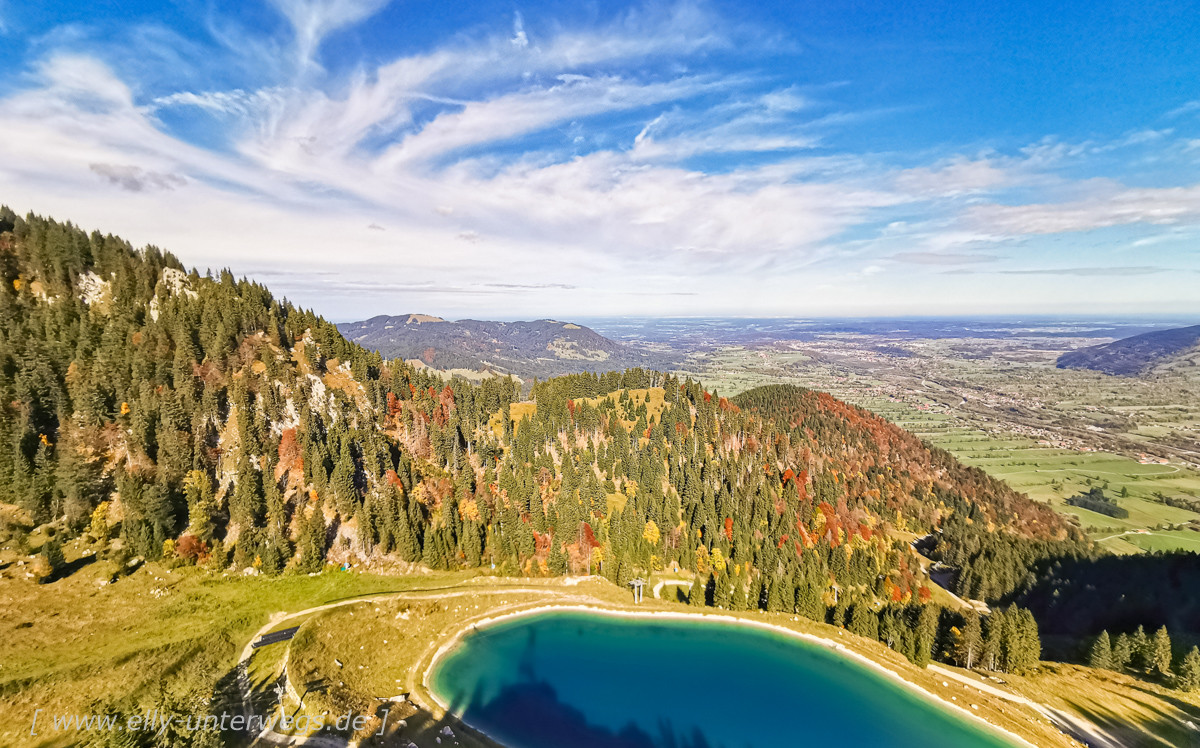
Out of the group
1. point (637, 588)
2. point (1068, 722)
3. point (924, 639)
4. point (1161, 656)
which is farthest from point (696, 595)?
point (1161, 656)

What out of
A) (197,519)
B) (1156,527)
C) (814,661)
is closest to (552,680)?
(814,661)

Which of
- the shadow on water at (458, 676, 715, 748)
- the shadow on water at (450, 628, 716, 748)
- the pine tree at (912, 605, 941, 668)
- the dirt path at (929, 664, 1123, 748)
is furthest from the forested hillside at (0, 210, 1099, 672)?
the shadow on water at (458, 676, 715, 748)

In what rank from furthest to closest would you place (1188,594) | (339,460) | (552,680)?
(339,460) < (1188,594) < (552,680)

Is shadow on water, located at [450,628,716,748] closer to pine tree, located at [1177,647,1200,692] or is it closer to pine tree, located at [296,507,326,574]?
pine tree, located at [296,507,326,574]

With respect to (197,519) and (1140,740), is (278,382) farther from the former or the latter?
(1140,740)

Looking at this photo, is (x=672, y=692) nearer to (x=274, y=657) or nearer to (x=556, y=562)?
(x=556, y=562)

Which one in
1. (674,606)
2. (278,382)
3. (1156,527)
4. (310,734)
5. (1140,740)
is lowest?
(1156,527)

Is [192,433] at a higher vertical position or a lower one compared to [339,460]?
higher
